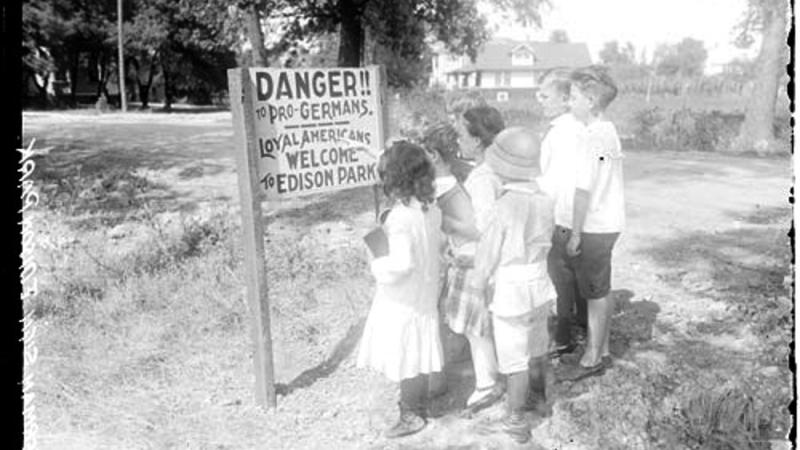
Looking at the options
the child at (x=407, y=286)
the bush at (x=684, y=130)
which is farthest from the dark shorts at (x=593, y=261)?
the bush at (x=684, y=130)

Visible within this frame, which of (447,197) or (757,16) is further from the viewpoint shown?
(757,16)

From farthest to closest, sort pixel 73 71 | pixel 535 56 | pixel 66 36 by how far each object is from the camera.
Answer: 1. pixel 535 56
2. pixel 73 71
3. pixel 66 36

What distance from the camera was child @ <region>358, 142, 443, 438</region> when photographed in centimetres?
325

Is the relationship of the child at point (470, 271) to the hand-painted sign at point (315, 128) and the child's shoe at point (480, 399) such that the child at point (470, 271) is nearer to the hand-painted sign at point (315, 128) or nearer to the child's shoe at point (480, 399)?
the child's shoe at point (480, 399)

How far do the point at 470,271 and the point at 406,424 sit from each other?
800mm

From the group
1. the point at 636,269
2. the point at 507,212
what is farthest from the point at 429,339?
the point at 636,269

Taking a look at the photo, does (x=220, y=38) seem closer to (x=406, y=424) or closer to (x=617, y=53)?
(x=406, y=424)

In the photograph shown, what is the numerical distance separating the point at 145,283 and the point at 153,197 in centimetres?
346

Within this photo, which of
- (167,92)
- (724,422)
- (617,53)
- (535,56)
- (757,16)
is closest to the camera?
(724,422)

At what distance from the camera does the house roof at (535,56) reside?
82.1 metres

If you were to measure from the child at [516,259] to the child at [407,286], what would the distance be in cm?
26

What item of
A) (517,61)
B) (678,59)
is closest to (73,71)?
(517,61)

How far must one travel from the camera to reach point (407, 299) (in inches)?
132

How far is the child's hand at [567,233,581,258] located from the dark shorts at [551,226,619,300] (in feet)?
0.28
